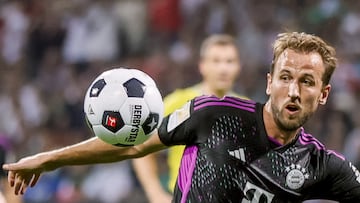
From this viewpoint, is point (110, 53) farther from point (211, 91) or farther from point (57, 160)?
A: point (57, 160)

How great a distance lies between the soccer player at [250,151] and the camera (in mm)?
4152

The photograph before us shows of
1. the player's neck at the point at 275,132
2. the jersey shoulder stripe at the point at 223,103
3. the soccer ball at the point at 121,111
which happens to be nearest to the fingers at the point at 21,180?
the soccer ball at the point at 121,111

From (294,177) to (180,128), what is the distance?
0.55 m

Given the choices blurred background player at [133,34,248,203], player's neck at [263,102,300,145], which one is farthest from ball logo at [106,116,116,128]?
blurred background player at [133,34,248,203]

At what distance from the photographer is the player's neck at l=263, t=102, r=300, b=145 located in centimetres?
423

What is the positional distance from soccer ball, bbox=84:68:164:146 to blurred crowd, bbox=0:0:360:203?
5751 millimetres

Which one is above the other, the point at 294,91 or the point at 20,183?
the point at 294,91

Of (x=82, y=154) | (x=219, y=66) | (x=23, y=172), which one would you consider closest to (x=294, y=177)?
(x=82, y=154)

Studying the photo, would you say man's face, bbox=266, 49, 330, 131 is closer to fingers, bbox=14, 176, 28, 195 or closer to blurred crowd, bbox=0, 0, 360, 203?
fingers, bbox=14, 176, 28, 195

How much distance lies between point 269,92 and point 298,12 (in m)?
7.39

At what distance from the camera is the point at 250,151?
421 centimetres

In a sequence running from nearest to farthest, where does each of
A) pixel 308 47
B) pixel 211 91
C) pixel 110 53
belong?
1. pixel 308 47
2. pixel 211 91
3. pixel 110 53

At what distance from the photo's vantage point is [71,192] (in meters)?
10.1

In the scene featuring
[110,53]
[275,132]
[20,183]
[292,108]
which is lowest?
[110,53]
